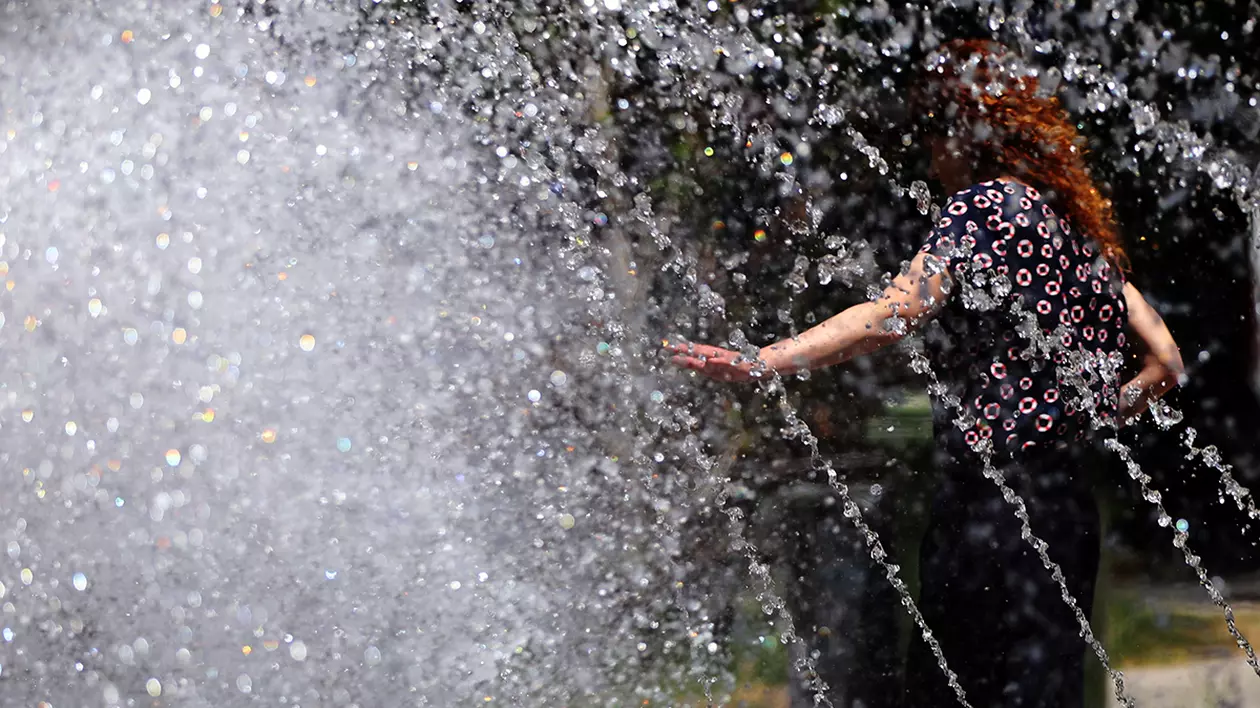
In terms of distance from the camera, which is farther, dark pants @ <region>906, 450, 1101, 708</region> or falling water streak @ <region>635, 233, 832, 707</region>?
falling water streak @ <region>635, 233, 832, 707</region>

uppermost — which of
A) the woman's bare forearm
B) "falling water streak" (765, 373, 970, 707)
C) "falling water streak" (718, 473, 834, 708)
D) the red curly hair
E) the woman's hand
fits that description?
the red curly hair

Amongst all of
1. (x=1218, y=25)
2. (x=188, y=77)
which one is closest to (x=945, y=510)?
(x=1218, y=25)

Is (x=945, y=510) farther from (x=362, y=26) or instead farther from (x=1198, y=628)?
(x=362, y=26)

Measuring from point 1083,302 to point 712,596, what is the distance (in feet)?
2.29

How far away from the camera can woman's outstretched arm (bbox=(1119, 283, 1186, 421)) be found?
168 centimetres

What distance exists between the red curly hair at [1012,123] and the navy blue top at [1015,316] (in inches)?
2.6

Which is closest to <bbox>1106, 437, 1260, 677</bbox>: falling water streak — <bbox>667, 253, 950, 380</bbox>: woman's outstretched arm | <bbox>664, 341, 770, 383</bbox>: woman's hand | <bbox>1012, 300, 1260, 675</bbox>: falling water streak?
<bbox>1012, 300, 1260, 675</bbox>: falling water streak

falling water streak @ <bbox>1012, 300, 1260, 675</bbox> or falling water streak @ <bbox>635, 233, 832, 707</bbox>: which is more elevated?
falling water streak @ <bbox>1012, 300, 1260, 675</bbox>

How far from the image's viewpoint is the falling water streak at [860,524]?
168 centimetres

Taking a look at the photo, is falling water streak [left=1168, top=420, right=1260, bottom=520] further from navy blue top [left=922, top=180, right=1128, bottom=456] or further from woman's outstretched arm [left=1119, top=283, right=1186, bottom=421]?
navy blue top [left=922, top=180, right=1128, bottom=456]

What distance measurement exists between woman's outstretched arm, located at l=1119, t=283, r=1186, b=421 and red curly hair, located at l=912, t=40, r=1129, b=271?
0.22 feet

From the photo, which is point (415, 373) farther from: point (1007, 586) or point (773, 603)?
point (1007, 586)

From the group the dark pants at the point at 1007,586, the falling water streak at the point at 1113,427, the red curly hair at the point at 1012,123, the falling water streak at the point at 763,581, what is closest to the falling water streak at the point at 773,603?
the falling water streak at the point at 763,581

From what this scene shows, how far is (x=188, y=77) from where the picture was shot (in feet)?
6.14
